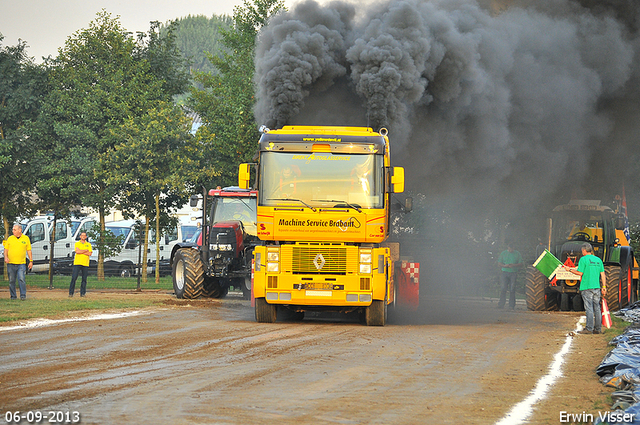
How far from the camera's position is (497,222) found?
30.1 metres

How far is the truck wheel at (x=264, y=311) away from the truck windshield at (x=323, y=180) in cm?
189

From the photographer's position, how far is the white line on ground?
22.0 ft

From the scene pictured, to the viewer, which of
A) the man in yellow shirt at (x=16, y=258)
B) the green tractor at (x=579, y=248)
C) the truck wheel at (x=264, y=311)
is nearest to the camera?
the truck wheel at (x=264, y=311)

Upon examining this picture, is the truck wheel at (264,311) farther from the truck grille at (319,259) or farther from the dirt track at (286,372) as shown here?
the truck grille at (319,259)

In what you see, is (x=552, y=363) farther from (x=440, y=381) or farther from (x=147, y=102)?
(x=147, y=102)

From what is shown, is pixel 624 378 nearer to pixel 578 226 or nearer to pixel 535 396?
pixel 535 396

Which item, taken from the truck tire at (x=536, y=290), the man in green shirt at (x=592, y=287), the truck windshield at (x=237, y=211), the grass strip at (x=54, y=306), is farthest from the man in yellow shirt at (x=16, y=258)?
the man in green shirt at (x=592, y=287)

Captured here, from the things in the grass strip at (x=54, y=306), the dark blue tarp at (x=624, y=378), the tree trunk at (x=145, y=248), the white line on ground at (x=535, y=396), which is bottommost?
the white line on ground at (x=535, y=396)

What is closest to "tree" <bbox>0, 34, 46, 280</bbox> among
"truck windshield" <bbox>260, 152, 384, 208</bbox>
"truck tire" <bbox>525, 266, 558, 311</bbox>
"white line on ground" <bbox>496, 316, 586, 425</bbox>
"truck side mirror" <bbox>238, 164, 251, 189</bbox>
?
"truck side mirror" <bbox>238, 164, 251, 189</bbox>

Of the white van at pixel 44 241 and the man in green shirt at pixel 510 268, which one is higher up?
the white van at pixel 44 241

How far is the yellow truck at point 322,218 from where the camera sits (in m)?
13.8

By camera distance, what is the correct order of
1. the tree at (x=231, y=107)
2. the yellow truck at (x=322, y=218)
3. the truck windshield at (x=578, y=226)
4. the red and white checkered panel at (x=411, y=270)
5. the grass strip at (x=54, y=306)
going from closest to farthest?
the yellow truck at (x=322, y=218)
the grass strip at (x=54, y=306)
the red and white checkered panel at (x=411, y=270)
the truck windshield at (x=578, y=226)
the tree at (x=231, y=107)

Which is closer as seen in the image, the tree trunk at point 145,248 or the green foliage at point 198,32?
the tree trunk at point 145,248

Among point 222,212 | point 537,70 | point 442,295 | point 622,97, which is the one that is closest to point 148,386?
point 222,212
